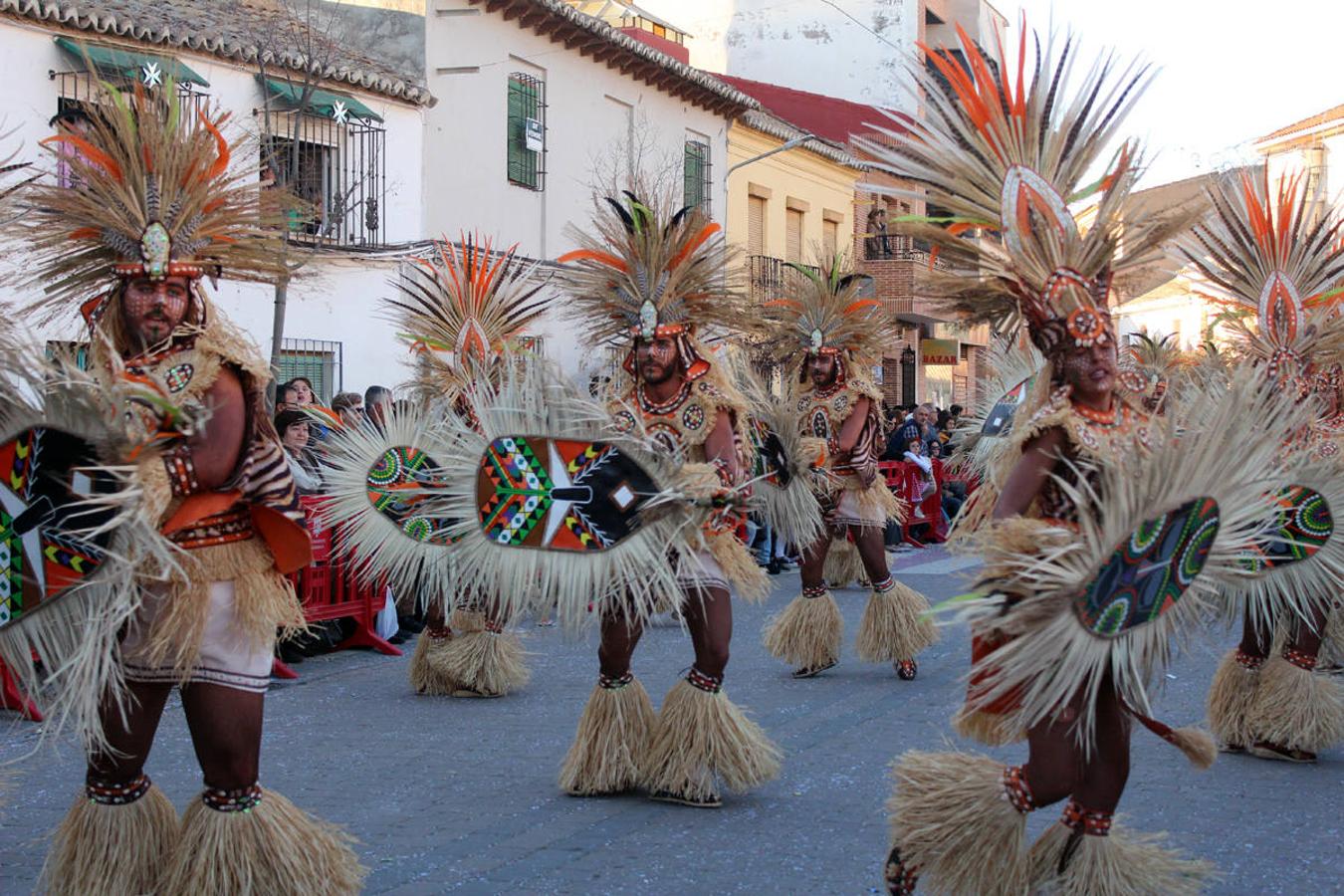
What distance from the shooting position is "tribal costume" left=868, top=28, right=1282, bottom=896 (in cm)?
362

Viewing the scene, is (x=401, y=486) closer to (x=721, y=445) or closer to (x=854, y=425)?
(x=721, y=445)

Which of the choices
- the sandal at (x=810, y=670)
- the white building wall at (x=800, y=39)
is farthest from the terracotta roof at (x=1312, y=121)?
the sandal at (x=810, y=670)

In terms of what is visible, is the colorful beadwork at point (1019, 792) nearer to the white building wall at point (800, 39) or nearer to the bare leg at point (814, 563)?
the bare leg at point (814, 563)

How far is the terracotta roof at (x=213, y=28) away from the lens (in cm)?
1367

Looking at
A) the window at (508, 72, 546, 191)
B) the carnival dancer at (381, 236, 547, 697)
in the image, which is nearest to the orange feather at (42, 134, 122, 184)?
the carnival dancer at (381, 236, 547, 697)

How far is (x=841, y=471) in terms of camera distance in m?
9.25

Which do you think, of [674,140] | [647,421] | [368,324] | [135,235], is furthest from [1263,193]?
[674,140]

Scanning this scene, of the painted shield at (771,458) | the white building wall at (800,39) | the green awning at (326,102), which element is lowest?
the painted shield at (771,458)

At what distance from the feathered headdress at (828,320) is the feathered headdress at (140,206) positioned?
526cm

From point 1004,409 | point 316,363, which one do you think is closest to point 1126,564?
point 1004,409

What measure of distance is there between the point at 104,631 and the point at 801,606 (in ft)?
18.2

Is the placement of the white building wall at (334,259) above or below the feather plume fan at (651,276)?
above

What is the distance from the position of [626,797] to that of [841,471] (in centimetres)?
379

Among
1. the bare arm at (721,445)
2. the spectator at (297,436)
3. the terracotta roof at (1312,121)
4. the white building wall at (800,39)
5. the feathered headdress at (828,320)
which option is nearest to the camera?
the bare arm at (721,445)
